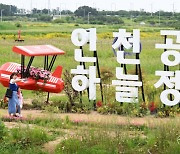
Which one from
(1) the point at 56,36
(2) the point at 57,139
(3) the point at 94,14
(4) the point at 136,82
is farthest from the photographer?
(3) the point at 94,14

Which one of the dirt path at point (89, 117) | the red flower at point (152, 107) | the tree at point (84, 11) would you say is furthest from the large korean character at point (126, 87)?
the tree at point (84, 11)

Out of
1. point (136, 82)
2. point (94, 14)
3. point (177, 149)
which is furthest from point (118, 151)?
point (94, 14)

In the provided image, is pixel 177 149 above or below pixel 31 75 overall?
below

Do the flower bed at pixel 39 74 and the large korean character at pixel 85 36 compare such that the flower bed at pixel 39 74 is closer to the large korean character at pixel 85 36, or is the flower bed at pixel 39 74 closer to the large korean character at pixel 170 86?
the large korean character at pixel 85 36

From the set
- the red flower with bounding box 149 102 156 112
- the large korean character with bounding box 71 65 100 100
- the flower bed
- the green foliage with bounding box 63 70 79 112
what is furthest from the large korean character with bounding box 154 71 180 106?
the flower bed

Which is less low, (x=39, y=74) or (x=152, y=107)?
(x=39, y=74)

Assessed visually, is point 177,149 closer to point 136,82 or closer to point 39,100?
point 136,82

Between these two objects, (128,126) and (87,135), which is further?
(128,126)

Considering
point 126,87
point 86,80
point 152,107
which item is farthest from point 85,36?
point 152,107

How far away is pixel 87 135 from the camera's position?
930 cm

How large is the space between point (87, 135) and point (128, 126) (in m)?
1.35

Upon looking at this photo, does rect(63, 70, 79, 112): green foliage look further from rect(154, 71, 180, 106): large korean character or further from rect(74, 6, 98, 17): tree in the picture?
rect(74, 6, 98, 17): tree

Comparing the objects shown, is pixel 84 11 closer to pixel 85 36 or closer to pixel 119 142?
pixel 85 36

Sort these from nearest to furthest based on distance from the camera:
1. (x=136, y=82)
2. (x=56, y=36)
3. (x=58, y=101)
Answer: (x=136, y=82) → (x=58, y=101) → (x=56, y=36)
